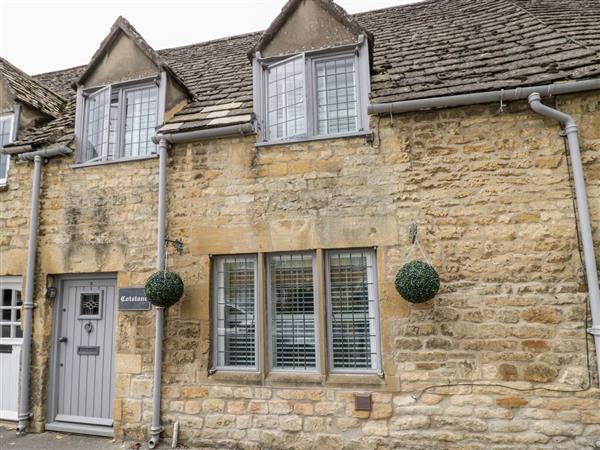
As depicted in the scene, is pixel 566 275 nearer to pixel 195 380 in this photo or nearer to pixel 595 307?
pixel 595 307

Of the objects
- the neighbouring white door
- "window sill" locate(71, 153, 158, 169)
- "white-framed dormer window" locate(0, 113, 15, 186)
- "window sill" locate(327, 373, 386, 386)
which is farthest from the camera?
"white-framed dormer window" locate(0, 113, 15, 186)

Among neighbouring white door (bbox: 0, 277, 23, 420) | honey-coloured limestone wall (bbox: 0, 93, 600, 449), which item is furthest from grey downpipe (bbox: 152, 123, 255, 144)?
neighbouring white door (bbox: 0, 277, 23, 420)

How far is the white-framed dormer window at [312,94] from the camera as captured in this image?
5.54m

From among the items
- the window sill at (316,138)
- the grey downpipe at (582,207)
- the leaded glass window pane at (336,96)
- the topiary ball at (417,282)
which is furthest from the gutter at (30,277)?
the grey downpipe at (582,207)

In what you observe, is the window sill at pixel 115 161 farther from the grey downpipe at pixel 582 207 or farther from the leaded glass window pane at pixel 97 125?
the grey downpipe at pixel 582 207

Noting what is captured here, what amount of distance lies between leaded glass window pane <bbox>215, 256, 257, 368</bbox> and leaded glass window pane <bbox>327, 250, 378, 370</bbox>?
42.4 inches

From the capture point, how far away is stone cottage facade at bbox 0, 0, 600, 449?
14.9 ft

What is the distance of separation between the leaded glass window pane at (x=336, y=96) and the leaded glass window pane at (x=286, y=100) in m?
0.25

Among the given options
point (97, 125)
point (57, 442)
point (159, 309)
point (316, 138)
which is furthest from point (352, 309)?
point (97, 125)

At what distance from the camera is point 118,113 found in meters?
6.45

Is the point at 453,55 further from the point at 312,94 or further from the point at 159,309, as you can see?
the point at 159,309

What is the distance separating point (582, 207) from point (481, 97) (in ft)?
5.49

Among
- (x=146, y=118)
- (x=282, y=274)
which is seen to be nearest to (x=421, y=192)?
(x=282, y=274)

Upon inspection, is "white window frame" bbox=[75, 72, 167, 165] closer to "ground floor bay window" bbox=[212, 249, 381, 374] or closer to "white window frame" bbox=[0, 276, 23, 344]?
"white window frame" bbox=[0, 276, 23, 344]
